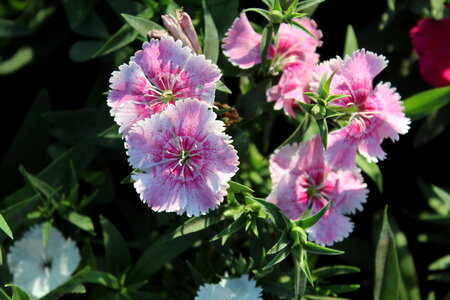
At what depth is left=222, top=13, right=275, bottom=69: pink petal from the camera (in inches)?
63.8

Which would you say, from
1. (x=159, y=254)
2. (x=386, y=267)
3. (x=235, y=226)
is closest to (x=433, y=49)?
(x=386, y=267)

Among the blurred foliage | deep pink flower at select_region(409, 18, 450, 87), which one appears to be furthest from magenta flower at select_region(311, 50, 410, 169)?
deep pink flower at select_region(409, 18, 450, 87)

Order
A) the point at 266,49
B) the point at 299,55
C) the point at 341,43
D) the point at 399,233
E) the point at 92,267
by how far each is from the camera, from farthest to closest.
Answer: the point at 341,43
the point at 399,233
the point at 92,267
the point at 299,55
the point at 266,49

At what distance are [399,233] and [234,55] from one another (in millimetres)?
880

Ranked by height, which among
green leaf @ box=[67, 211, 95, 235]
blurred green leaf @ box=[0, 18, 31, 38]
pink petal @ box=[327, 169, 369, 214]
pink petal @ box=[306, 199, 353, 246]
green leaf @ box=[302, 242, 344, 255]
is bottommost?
green leaf @ box=[67, 211, 95, 235]

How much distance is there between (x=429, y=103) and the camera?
1778 mm

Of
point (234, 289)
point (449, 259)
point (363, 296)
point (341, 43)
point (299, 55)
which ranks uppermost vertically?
point (299, 55)

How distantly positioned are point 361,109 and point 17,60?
4.26ft

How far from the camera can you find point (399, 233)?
203cm

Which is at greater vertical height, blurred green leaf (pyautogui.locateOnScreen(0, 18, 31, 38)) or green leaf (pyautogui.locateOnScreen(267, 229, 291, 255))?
blurred green leaf (pyautogui.locateOnScreen(0, 18, 31, 38))

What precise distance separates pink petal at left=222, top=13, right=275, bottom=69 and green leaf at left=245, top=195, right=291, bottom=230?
15.9 inches

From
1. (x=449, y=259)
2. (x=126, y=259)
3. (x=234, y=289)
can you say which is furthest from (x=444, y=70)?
(x=126, y=259)

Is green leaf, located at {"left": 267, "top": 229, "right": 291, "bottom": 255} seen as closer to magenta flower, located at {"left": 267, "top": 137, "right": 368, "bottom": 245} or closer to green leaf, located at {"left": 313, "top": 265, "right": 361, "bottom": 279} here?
magenta flower, located at {"left": 267, "top": 137, "right": 368, "bottom": 245}

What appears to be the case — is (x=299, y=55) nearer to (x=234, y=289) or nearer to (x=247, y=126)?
(x=247, y=126)
